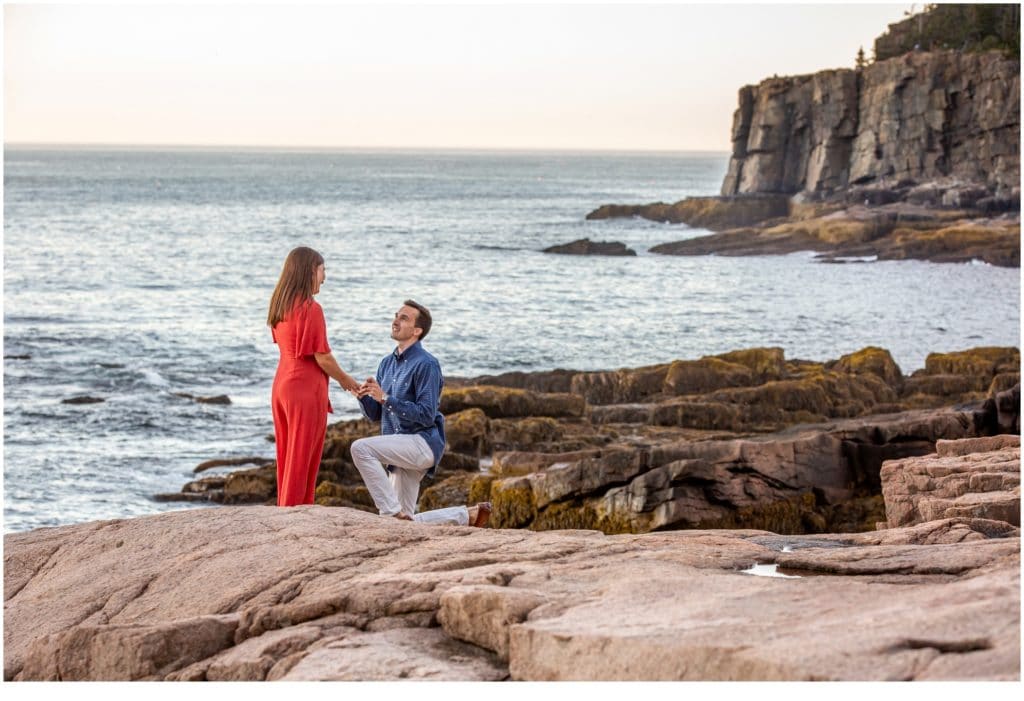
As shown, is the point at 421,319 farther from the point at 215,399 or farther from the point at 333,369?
the point at 215,399

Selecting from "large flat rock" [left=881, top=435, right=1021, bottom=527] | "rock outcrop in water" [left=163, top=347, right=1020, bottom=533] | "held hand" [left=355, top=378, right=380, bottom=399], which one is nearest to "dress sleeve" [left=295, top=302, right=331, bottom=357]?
"held hand" [left=355, top=378, right=380, bottom=399]

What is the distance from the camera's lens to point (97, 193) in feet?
344

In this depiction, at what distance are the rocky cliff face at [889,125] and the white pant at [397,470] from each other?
51.2 m

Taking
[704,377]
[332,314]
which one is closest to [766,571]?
[704,377]

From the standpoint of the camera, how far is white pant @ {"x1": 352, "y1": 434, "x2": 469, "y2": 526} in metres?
7.23

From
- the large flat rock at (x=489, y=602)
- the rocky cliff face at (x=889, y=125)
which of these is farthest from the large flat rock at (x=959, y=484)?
the rocky cliff face at (x=889, y=125)

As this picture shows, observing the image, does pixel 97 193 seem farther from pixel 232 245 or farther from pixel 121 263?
pixel 121 263

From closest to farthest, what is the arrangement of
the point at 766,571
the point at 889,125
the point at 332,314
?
the point at 766,571
the point at 332,314
the point at 889,125

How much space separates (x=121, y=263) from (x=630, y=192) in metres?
73.9

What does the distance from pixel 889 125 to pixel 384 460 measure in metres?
59.0

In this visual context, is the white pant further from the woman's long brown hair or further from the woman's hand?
the woman's long brown hair

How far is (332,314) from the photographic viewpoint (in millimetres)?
40906
